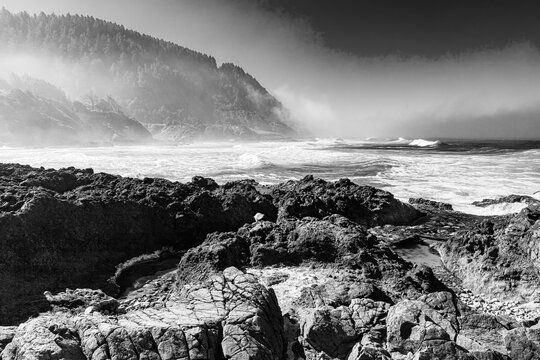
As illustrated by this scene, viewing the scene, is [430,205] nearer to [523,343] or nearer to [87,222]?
[523,343]

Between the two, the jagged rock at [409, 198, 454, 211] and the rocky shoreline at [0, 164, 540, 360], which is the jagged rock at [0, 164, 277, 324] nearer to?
the rocky shoreline at [0, 164, 540, 360]

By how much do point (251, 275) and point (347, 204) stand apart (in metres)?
8.82

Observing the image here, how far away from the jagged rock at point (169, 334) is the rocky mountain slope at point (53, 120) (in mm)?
74410

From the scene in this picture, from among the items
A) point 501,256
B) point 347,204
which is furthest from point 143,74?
point 501,256

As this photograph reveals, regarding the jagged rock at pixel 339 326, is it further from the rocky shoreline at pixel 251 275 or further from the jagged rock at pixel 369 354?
the jagged rock at pixel 369 354

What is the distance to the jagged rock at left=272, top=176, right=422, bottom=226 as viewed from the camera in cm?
1373

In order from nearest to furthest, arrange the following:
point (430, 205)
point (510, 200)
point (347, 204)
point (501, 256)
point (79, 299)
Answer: point (79, 299) → point (501, 256) → point (347, 204) → point (430, 205) → point (510, 200)

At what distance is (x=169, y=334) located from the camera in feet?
16.0

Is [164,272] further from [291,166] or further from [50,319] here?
[291,166]

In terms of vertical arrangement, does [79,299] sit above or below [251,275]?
below

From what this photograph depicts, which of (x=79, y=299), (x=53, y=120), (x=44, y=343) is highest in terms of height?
(x=53, y=120)

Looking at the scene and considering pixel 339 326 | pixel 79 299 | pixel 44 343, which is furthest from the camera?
pixel 79 299

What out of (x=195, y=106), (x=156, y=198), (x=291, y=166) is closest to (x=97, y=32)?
(x=195, y=106)

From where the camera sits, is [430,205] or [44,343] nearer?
[44,343]
